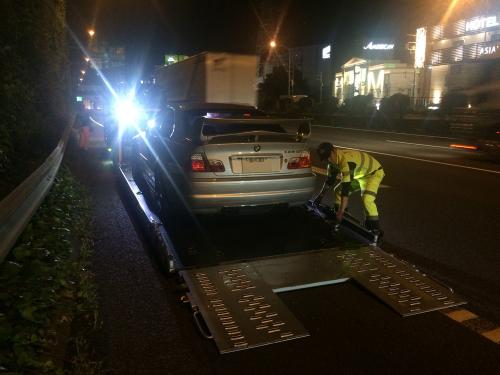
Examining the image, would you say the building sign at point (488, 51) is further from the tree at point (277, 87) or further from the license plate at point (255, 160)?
the license plate at point (255, 160)

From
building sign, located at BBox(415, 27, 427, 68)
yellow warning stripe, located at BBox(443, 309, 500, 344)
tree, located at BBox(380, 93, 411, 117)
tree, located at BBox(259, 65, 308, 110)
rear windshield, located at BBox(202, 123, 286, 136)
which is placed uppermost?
building sign, located at BBox(415, 27, 427, 68)

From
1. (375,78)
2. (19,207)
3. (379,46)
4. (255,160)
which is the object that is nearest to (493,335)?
(255,160)

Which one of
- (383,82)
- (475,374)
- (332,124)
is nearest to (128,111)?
(475,374)

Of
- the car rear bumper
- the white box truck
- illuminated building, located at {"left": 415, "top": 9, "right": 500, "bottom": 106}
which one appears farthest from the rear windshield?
illuminated building, located at {"left": 415, "top": 9, "right": 500, "bottom": 106}

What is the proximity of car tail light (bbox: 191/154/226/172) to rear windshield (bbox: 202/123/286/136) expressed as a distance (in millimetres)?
319

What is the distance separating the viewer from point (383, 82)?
46.2 meters

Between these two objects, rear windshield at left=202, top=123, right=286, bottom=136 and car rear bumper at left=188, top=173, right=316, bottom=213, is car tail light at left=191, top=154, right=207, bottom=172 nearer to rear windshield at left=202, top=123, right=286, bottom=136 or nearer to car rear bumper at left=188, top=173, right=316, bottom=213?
car rear bumper at left=188, top=173, right=316, bottom=213

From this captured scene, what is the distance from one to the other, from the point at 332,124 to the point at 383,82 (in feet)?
53.8

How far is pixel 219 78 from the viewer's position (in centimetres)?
1452

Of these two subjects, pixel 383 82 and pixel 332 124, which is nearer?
Answer: pixel 332 124

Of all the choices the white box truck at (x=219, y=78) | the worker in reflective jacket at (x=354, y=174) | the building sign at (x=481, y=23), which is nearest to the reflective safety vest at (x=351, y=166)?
the worker in reflective jacket at (x=354, y=174)

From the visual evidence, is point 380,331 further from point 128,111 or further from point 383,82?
point 383,82

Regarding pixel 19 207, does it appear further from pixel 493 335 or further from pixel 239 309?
pixel 493 335

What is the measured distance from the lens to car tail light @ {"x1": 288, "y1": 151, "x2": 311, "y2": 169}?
20.7ft
